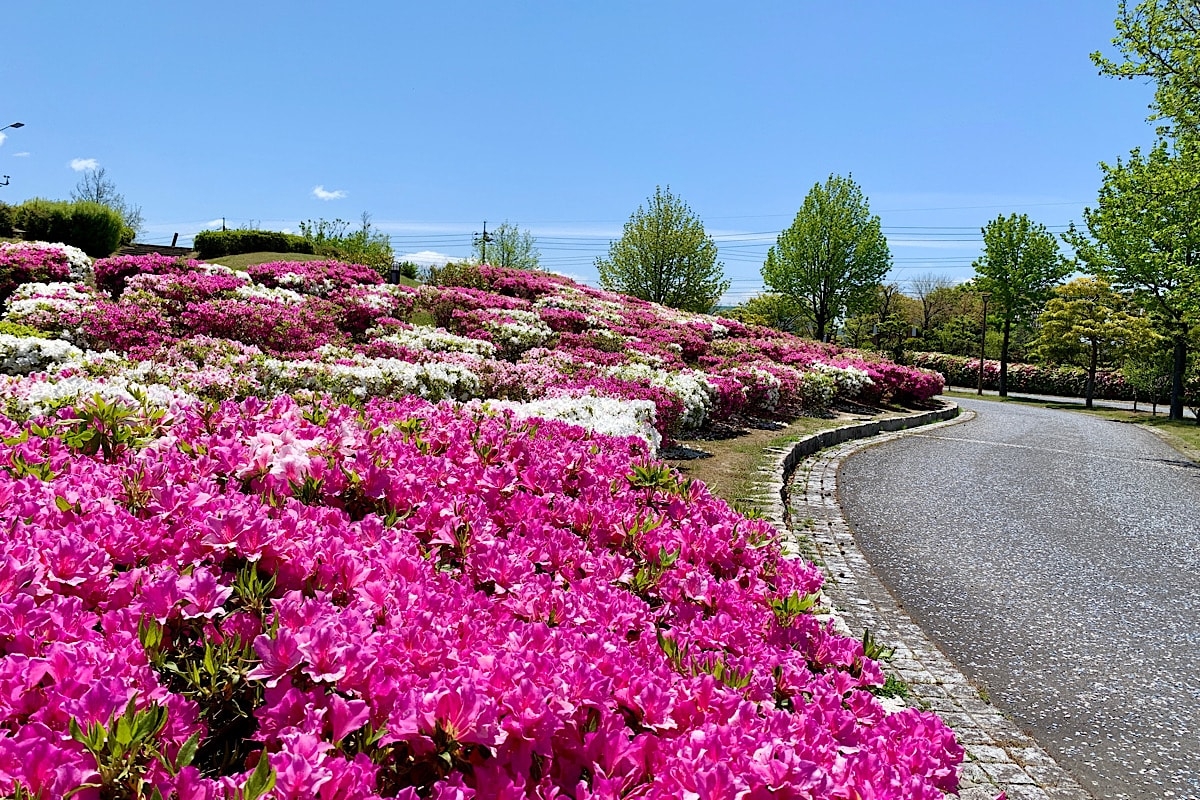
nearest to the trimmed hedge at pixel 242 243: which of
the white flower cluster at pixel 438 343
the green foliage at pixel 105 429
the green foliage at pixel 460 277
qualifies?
the green foliage at pixel 460 277

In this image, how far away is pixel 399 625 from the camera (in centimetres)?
187

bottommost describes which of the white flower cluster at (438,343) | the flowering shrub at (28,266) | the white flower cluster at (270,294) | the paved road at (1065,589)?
the paved road at (1065,589)

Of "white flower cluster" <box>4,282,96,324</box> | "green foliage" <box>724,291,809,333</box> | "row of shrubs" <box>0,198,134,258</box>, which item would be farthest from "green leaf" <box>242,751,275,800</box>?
"green foliage" <box>724,291,809,333</box>

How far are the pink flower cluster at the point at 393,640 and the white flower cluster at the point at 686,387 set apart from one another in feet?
25.2

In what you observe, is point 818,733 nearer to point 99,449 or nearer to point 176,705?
point 176,705

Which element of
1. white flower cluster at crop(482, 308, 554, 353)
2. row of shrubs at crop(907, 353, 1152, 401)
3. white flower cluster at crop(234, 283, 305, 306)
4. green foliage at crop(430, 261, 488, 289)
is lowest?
row of shrubs at crop(907, 353, 1152, 401)

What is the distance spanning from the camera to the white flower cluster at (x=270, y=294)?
1336 cm

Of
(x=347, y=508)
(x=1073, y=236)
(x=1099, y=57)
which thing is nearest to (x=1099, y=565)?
(x=347, y=508)

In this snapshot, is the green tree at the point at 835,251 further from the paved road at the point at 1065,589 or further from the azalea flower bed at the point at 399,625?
the azalea flower bed at the point at 399,625

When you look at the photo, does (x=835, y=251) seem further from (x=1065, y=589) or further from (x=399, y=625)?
(x=399, y=625)

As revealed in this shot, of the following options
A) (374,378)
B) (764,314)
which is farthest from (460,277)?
(764,314)

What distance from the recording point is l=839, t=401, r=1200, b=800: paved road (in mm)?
4059

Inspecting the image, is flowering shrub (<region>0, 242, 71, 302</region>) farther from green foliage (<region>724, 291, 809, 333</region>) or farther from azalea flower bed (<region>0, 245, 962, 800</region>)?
green foliage (<region>724, 291, 809, 333</region>)

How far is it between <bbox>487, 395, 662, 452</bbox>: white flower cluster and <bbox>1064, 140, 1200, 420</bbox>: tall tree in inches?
532
